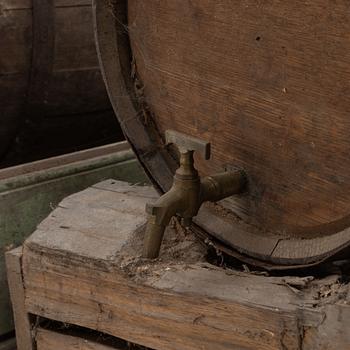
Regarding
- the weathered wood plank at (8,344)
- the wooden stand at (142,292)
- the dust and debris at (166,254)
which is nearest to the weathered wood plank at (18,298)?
the wooden stand at (142,292)

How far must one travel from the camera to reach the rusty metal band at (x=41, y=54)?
2367mm

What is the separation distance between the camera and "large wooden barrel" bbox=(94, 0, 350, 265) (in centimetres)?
156

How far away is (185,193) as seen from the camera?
167cm

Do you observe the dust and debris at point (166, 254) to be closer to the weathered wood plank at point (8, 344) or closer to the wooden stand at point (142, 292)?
the wooden stand at point (142, 292)

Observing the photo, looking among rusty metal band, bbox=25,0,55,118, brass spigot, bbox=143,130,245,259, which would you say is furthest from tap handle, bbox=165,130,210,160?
rusty metal band, bbox=25,0,55,118

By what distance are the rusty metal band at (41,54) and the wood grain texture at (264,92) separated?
20.5 inches

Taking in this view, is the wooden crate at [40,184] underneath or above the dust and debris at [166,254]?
underneath

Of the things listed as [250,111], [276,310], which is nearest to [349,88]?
[250,111]

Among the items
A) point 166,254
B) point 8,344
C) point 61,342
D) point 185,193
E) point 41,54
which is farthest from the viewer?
point 41,54

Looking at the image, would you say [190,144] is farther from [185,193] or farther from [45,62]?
[45,62]

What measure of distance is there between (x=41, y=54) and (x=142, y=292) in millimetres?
953

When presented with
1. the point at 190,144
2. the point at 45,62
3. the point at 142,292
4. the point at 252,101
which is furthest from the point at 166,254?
the point at 45,62

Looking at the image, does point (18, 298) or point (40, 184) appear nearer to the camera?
point (18, 298)

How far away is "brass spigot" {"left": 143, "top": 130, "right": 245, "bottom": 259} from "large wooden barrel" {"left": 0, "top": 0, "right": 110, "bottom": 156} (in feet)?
2.56
